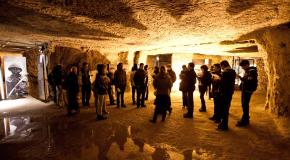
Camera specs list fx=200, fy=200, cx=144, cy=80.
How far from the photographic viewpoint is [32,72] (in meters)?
13.2

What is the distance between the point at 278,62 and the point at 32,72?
13593 mm

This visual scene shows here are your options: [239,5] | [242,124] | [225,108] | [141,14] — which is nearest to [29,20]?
[141,14]

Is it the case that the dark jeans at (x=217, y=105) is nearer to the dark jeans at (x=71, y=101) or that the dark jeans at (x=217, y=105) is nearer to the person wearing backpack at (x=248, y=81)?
the person wearing backpack at (x=248, y=81)

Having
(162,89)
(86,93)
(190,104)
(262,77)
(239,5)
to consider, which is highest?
(239,5)

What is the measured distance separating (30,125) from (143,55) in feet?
29.3

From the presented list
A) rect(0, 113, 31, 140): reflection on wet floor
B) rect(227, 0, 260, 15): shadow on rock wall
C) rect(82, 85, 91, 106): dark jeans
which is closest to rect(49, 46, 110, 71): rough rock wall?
rect(82, 85, 91, 106): dark jeans

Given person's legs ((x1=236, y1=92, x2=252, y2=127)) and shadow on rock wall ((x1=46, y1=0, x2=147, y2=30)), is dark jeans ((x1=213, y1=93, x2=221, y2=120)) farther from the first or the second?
shadow on rock wall ((x1=46, y1=0, x2=147, y2=30))

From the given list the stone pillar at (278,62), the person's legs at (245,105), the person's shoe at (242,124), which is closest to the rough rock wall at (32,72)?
the person's shoe at (242,124)

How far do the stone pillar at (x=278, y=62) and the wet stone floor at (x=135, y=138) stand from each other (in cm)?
57

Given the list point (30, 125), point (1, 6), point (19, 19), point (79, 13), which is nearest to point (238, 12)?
point (79, 13)

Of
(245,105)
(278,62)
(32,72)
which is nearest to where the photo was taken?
(245,105)

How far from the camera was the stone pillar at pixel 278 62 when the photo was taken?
6.43 meters

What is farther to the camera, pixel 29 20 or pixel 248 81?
pixel 248 81

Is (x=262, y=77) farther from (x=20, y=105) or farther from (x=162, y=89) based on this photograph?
(x=20, y=105)
